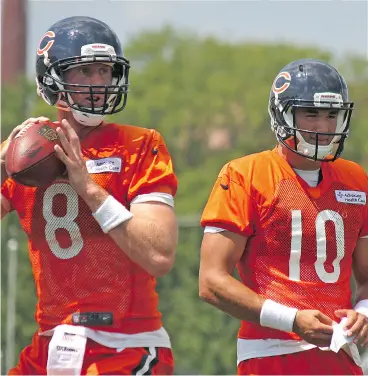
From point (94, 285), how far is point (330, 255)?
3.55 feet

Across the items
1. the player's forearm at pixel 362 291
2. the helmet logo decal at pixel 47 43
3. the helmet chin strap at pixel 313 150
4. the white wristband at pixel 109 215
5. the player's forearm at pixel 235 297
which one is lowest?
the player's forearm at pixel 362 291

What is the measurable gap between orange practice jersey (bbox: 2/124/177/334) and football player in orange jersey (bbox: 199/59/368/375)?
303 mm

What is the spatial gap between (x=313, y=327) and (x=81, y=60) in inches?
61.6

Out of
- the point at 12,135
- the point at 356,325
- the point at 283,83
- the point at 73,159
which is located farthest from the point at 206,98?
the point at 73,159

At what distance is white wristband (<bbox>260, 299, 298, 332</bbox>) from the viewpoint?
4.80 m

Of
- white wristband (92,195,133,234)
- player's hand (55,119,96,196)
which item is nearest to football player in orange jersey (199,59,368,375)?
white wristband (92,195,133,234)

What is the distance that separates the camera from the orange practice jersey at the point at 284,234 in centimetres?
494

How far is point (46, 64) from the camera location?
504 cm

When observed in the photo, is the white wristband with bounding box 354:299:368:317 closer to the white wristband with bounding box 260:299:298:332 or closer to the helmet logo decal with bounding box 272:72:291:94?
the white wristband with bounding box 260:299:298:332

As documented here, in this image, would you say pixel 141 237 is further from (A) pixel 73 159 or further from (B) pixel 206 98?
(B) pixel 206 98

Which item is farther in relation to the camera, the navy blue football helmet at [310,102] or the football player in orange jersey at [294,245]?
the navy blue football helmet at [310,102]

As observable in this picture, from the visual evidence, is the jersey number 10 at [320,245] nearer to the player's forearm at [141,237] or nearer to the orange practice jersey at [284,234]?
the orange practice jersey at [284,234]

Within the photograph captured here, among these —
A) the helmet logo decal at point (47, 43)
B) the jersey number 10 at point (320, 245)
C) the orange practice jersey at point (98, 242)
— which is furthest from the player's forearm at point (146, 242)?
the helmet logo decal at point (47, 43)

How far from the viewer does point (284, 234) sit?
4.96 m
